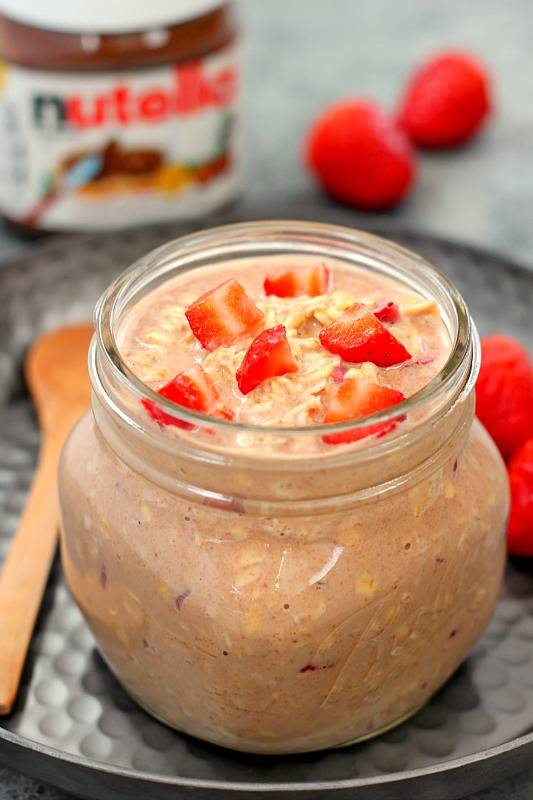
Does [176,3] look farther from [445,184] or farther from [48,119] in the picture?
[445,184]

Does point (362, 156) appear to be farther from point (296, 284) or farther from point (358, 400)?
point (358, 400)

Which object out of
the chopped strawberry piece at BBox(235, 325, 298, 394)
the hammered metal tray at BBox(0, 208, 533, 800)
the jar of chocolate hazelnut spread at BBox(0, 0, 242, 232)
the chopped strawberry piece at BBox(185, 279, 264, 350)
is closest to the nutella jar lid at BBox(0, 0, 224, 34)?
the jar of chocolate hazelnut spread at BBox(0, 0, 242, 232)

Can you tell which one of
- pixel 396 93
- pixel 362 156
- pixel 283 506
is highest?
pixel 283 506

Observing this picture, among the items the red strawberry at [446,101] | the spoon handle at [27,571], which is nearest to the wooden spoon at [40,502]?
the spoon handle at [27,571]

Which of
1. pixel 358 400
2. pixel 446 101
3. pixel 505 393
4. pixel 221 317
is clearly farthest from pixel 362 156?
pixel 358 400

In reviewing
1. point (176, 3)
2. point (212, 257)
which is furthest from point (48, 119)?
point (212, 257)

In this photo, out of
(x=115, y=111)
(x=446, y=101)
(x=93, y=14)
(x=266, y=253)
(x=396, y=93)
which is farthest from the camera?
(x=396, y=93)
